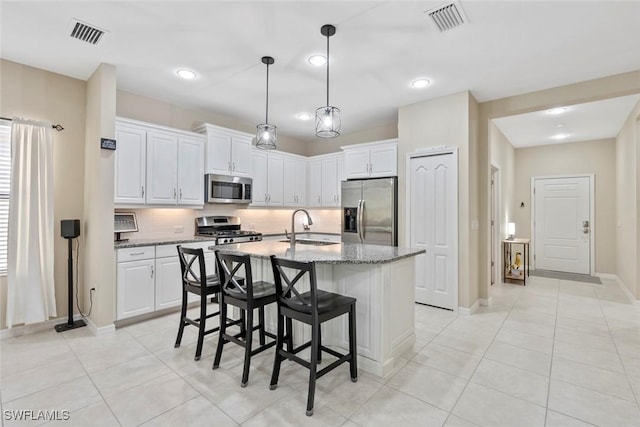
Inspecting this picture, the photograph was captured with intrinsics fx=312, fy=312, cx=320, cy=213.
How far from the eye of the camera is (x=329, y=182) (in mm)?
5961

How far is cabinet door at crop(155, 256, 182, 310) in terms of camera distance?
3803 mm

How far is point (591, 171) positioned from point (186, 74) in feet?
25.3

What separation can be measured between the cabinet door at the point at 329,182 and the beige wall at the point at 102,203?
11.6 feet

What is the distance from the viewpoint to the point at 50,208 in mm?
3379

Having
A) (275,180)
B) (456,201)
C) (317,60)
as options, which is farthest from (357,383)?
(275,180)

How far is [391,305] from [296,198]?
12.5ft

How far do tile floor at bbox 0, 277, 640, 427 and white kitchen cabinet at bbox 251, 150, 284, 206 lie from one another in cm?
262

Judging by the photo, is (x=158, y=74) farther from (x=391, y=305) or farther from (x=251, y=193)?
(x=391, y=305)

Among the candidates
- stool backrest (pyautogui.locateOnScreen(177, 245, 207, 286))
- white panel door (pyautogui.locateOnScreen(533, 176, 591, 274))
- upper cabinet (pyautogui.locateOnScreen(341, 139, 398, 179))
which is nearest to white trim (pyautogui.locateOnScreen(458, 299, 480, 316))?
upper cabinet (pyautogui.locateOnScreen(341, 139, 398, 179))

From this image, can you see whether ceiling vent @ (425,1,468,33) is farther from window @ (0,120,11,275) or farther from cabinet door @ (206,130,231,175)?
window @ (0,120,11,275)

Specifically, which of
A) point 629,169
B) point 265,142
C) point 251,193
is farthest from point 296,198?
point 629,169

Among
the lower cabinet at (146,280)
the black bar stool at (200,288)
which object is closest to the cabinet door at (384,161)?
the black bar stool at (200,288)

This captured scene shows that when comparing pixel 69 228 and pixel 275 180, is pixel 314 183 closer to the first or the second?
pixel 275 180

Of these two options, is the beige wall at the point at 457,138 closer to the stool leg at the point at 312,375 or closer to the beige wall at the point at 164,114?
the stool leg at the point at 312,375
